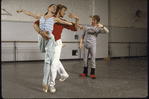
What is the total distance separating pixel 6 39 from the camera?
6.39 meters

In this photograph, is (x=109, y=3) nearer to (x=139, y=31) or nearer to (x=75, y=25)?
(x=139, y=31)

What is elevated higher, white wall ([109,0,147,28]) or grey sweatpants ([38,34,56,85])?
white wall ([109,0,147,28])

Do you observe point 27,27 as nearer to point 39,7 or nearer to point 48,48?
point 39,7

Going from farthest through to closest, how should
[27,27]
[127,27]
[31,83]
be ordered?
[127,27], [27,27], [31,83]

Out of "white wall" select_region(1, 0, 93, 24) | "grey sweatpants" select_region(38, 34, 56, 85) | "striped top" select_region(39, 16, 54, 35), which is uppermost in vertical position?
"white wall" select_region(1, 0, 93, 24)

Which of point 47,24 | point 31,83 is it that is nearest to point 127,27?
point 31,83

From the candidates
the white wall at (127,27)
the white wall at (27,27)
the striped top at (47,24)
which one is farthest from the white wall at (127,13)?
the striped top at (47,24)

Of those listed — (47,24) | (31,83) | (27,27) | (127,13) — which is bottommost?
(31,83)

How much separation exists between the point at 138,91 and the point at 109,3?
6454 millimetres

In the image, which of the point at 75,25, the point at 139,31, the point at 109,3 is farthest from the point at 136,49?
the point at 75,25

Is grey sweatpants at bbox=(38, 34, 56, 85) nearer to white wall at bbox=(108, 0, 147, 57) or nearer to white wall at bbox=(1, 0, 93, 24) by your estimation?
white wall at bbox=(1, 0, 93, 24)

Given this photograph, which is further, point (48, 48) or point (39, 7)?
point (39, 7)

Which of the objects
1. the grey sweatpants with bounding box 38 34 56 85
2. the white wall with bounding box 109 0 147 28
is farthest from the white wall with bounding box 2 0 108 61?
the grey sweatpants with bounding box 38 34 56 85

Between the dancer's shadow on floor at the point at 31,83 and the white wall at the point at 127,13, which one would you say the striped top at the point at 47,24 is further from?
the white wall at the point at 127,13
